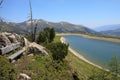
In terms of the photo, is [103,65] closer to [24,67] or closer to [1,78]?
[24,67]

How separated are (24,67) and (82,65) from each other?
78.9 ft

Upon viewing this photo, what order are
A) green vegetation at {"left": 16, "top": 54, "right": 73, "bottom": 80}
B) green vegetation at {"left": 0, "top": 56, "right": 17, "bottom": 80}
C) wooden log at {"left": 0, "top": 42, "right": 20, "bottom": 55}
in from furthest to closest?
wooden log at {"left": 0, "top": 42, "right": 20, "bottom": 55}
green vegetation at {"left": 16, "top": 54, "right": 73, "bottom": 80}
green vegetation at {"left": 0, "top": 56, "right": 17, "bottom": 80}

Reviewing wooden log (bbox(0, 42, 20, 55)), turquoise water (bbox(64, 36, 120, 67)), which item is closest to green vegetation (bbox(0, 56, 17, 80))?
wooden log (bbox(0, 42, 20, 55))

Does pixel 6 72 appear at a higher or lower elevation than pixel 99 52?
higher

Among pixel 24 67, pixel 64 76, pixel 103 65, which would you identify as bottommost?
pixel 103 65

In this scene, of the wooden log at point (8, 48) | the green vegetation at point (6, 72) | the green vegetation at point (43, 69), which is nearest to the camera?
the green vegetation at point (6, 72)

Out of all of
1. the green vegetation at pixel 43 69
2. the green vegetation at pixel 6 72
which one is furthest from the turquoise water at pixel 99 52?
the green vegetation at pixel 6 72

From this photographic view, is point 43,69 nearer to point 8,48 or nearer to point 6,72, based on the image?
point 8,48

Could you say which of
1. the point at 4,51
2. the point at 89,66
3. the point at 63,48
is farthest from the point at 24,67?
the point at 89,66

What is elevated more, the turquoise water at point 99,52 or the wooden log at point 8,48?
the wooden log at point 8,48

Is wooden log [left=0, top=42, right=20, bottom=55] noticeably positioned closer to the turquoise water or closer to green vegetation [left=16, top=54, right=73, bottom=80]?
green vegetation [left=16, top=54, right=73, bottom=80]

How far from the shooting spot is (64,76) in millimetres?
22625

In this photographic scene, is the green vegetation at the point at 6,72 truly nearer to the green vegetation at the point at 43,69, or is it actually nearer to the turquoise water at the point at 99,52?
the green vegetation at the point at 43,69

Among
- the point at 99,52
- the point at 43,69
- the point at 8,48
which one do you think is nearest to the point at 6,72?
the point at 43,69
